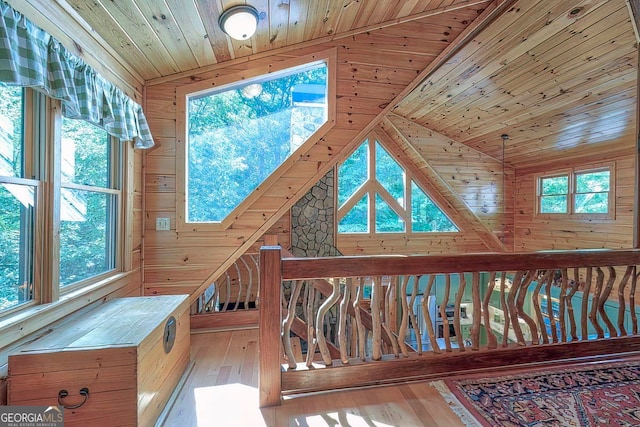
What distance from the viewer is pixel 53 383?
138 cm

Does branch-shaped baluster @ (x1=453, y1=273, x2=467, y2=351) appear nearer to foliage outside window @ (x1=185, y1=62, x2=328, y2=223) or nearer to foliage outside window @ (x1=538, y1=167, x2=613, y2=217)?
foliage outside window @ (x1=185, y1=62, x2=328, y2=223)

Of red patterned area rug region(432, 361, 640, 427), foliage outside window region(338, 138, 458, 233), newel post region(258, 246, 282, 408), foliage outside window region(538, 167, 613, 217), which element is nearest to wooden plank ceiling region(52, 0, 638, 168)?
foliage outside window region(538, 167, 613, 217)

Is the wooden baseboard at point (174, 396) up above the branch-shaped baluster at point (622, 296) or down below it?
below

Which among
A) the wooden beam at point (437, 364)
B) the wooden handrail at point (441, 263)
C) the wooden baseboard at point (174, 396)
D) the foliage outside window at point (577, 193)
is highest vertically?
the foliage outside window at point (577, 193)

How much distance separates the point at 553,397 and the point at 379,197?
4.31m

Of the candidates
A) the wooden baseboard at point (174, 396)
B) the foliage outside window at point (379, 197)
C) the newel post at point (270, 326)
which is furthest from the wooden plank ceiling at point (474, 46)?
the wooden baseboard at point (174, 396)

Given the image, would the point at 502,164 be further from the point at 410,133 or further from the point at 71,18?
the point at 71,18

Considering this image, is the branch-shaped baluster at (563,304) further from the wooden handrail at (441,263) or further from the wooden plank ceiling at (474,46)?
the wooden plank ceiling at (474,46)

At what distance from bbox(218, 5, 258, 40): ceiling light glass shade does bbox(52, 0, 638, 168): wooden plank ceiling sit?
5 centimetres

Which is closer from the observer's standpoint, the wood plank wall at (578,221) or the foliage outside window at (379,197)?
the wood plank wall at (578,221)

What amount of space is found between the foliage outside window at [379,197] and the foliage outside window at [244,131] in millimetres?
2611

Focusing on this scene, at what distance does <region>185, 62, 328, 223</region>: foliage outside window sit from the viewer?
9.35 feet

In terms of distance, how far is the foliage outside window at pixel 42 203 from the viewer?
1.49m

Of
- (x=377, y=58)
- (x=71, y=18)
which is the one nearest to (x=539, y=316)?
(x=377, y=58)
